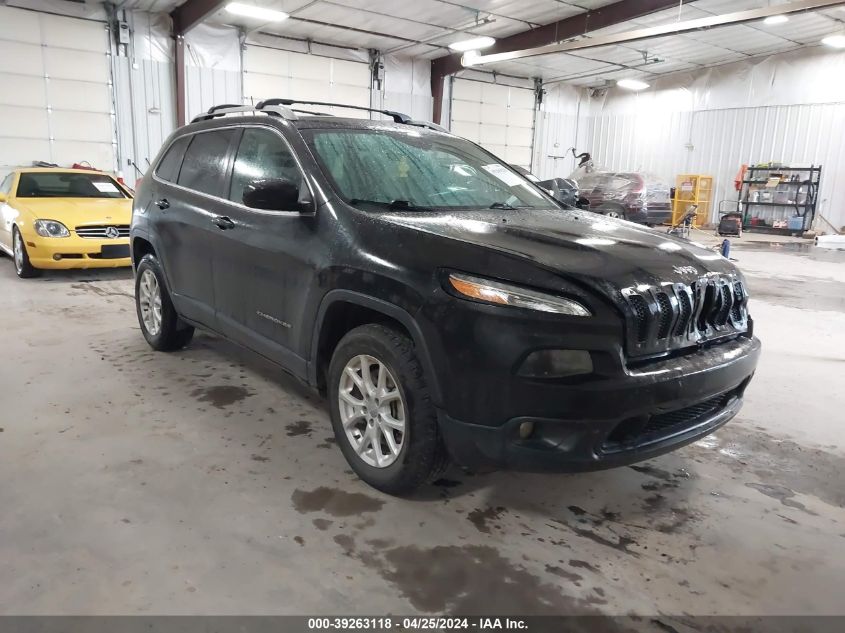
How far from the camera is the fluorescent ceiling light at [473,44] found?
14.1 m

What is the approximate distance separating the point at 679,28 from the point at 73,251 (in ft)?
33.5

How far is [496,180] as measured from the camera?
3.43 meters

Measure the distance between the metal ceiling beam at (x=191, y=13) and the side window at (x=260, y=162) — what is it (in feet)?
30.7

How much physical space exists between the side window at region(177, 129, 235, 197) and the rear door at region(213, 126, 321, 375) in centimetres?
17

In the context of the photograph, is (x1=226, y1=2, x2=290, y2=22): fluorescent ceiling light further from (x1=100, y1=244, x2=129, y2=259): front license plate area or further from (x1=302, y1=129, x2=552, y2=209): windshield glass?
(x1=302, y1=129, x2=552, y2=209): windshield glass

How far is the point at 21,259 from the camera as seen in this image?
7070 millimetres

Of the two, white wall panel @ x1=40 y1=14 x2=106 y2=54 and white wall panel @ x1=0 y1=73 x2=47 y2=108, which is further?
white wall panel @ x1=40 y1=14 x2=106 y2=54

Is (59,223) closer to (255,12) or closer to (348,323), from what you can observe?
(348,323)

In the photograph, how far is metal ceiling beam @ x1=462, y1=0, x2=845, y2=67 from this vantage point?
30.4ft

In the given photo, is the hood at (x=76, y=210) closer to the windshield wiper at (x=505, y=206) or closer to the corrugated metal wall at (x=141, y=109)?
the windshield wiper at (x=505, y=206)

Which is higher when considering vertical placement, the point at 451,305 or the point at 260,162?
the point at 260,162

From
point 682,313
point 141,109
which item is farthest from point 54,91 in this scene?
point 682,313

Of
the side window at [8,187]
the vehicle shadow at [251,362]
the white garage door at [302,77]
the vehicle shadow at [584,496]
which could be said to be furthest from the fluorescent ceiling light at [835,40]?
the side window at [8,187]

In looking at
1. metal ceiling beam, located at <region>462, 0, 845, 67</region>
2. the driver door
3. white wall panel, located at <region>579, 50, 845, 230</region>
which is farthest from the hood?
white wall panel, located at <region>579, 50, 845, 230</region>
